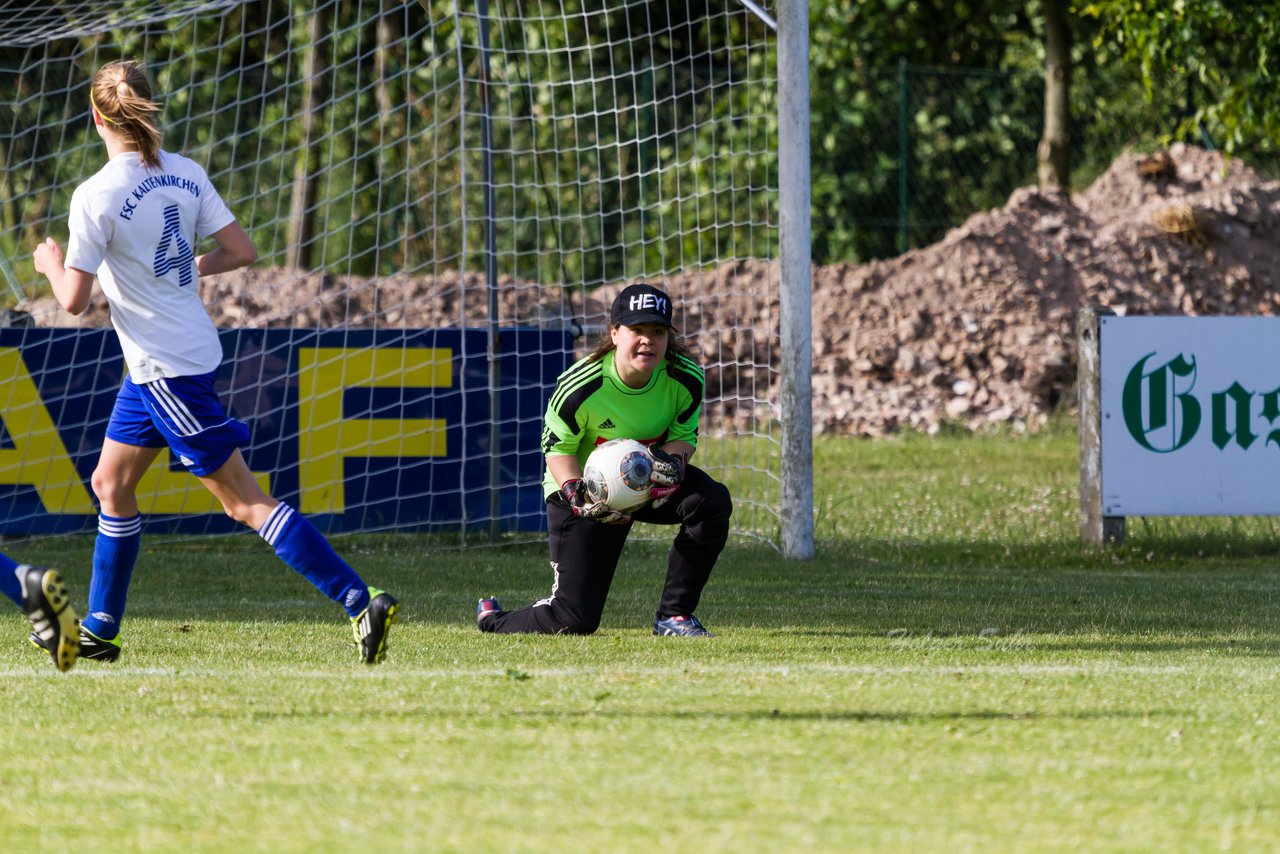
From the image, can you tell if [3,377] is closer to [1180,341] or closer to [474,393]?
[474,393]

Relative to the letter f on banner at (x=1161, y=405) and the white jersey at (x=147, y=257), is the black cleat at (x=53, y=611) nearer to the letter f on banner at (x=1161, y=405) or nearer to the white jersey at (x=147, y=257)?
the white jersey at (x=147, y=257)

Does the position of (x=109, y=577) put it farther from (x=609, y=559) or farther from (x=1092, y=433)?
(x=1092, y=433)

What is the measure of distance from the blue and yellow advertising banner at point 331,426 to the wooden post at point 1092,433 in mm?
2976

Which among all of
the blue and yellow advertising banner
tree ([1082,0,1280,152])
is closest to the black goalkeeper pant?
the blue and yellow advertising banner

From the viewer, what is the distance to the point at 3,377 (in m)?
9.78

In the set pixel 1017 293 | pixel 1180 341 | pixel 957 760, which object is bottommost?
pixel 957 760

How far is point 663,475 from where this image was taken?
598 centimetres

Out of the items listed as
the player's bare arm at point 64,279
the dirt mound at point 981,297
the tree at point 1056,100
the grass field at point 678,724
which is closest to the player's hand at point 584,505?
the grass field at point 678,724

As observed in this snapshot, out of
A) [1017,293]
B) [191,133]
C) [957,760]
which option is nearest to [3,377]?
[957,760]

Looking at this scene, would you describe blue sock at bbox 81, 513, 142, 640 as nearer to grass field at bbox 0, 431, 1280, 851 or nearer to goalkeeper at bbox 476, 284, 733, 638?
grass field at bbox 0, 431, 1280, 851

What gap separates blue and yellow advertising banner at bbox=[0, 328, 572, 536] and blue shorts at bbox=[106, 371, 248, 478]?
4492mm

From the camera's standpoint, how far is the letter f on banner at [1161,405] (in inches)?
376

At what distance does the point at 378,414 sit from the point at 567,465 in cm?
406

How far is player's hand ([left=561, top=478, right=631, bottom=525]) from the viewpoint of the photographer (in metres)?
6.00
